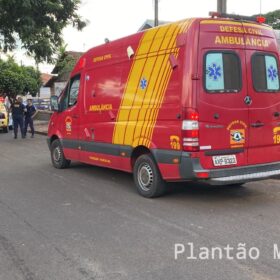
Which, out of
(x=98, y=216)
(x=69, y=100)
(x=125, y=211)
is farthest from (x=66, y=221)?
(x=69, y=100)

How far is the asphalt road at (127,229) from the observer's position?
4.34 meters

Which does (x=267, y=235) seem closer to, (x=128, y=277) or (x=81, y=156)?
(x=128, y=277)

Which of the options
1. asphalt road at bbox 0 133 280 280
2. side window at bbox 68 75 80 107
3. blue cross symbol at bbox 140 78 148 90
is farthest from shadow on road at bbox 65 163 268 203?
side window at bbox 68 75 80 107

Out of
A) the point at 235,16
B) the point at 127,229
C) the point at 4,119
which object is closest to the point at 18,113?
the point at 4,119

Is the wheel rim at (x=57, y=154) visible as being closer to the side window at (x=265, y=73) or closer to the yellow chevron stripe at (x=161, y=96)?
the yellow chevron stripe at (x=161, y=96)

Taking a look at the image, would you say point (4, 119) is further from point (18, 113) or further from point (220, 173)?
point (220, 173)

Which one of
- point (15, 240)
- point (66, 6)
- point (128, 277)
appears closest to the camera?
point (128, 277)

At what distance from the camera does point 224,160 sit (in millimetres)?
6598

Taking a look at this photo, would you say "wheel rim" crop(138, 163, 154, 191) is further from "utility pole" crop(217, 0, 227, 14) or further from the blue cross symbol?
"utility pole" crop(217, 0, 227, 14)

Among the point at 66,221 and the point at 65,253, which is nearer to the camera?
the point at 65,253

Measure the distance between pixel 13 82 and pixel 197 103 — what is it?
4117 cm

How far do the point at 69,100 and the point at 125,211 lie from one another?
3943 millimetres

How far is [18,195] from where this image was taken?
7.72 m

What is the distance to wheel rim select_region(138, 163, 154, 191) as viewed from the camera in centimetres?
723
